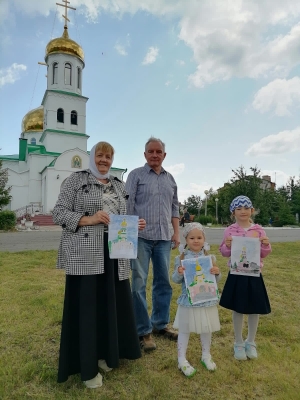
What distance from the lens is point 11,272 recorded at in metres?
6.40

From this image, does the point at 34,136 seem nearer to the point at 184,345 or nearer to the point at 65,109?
the point at 65,109

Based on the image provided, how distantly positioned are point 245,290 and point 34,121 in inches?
1567

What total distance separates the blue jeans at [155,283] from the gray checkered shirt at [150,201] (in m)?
0.12

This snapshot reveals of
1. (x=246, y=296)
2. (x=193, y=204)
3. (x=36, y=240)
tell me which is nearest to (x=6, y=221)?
Result: (x=36, y=240)

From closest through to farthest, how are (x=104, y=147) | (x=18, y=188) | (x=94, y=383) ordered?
1. (x=94, y=383)
2. (x=104, y=147)
3. (x=18, y=188)

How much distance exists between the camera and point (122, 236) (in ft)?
8.13

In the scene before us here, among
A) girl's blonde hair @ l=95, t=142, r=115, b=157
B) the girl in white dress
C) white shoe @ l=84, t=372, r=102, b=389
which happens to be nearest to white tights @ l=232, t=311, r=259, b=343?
the girl in white dress

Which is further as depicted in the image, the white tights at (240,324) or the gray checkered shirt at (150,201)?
the gray checkered shirt at (150,201)

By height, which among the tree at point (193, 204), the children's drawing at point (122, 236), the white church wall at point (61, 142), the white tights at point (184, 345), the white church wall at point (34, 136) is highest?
the white church wall at point (34, 136)

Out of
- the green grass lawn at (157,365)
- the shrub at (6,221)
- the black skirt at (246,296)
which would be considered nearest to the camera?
the green grass lawn at (157,365)

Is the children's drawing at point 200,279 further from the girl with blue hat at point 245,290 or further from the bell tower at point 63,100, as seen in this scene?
the bell tower at point 63,100

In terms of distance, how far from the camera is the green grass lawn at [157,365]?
2.39 m

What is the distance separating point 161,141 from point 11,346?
2676 mm

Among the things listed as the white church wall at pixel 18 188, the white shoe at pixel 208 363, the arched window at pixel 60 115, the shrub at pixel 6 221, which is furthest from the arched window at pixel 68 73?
the white shoe at pixel 208 363
